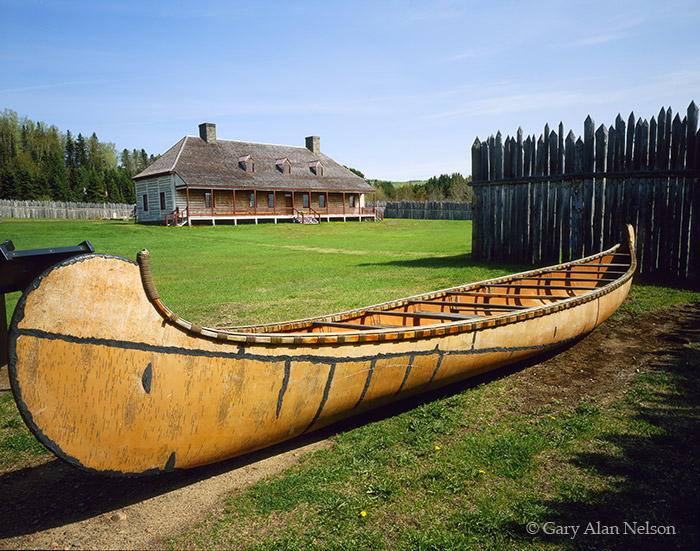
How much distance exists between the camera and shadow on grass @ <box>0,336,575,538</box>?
2.84 m

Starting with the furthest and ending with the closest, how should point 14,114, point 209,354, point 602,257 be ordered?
1. point 14,114
2. point 602,257
3. point 209,354

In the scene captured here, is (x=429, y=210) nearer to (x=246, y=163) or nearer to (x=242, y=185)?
(x=246, y=163)

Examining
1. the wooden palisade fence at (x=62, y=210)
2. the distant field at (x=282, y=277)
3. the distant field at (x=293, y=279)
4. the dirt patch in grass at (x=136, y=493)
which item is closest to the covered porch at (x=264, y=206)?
the distant field at (x=282, y=277)

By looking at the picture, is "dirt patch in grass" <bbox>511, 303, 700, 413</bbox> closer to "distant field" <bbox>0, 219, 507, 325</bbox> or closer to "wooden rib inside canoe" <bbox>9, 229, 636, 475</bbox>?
"wooden rib inside canoe" <bbox>9, 229, 636, 475</bbox>

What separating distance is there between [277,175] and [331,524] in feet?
136

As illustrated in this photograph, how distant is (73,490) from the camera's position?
3.17 m

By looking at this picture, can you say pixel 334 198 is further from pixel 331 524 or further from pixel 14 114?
pixel 14 114

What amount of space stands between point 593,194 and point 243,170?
3406cm

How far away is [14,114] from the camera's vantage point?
95.7 meters

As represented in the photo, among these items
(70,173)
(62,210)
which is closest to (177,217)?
(62,210)

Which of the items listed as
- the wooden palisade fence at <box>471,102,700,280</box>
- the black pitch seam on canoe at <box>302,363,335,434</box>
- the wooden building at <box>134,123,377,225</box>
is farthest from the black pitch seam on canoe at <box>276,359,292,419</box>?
the wooden building at <box>134,123,377,225</box>

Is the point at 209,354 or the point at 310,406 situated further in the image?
the point at 310,406

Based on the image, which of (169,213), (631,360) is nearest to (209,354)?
(631,360)

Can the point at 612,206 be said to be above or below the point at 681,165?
below
